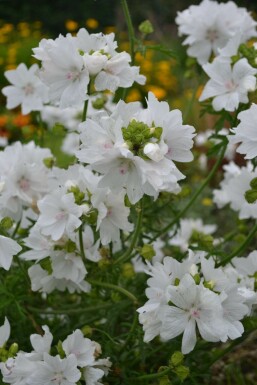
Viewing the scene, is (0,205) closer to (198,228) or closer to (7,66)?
(198,228)

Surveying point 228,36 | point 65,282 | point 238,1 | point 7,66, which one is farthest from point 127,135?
point 238,1

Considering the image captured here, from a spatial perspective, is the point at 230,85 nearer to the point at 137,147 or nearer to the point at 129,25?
the point at 129,25

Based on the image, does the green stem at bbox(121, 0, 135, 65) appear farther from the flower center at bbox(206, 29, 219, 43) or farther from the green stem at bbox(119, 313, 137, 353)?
the green stem at bbox(119, 313, 137, 353)

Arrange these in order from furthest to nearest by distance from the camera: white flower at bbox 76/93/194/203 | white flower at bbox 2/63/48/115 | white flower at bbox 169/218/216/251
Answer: white flower at bbox 169/218/216/251
white flower at bbox 2/63/48/115
white flower at bbox 76/93/194/203

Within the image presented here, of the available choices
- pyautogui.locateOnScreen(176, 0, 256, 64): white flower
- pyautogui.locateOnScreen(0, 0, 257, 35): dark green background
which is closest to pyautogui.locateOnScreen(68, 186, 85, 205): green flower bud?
pyautogui.locateOnScreen(176, 0, 256, 64): white flower

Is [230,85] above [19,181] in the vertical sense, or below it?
above

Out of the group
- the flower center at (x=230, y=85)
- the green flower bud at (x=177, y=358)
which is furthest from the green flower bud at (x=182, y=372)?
the flower center at (x=230, y=85)

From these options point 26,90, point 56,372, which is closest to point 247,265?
point 56,372
